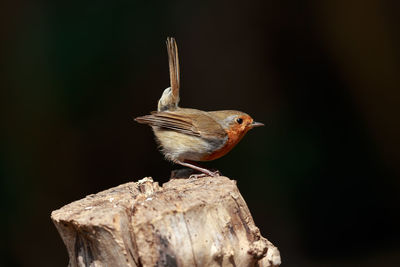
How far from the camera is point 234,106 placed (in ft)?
23.1

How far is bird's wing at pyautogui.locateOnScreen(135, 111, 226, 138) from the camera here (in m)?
4.49

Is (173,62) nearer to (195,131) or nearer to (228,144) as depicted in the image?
(195,131)

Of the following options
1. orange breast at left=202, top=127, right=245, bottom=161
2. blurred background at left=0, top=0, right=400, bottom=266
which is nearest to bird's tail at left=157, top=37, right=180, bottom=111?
orange breast at left=202, top=127, right=245, bottom=161

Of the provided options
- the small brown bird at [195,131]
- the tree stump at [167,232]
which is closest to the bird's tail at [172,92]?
the small brown bird at [195,131]

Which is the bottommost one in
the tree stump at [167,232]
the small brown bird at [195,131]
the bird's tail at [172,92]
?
the tree stump at [167,232]

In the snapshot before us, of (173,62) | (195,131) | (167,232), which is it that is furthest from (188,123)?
(167,232)

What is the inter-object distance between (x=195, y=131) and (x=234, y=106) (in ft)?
8.45

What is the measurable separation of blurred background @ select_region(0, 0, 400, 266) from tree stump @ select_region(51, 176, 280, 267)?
Result: 3.62 m

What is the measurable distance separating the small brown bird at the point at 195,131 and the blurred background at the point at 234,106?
199 cm

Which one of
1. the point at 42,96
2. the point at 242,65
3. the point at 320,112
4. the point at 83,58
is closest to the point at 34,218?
the point at 42,96

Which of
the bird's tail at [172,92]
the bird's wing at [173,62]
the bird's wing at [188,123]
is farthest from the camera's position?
the bird's wing at [173,62]

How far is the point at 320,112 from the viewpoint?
6.64 metres

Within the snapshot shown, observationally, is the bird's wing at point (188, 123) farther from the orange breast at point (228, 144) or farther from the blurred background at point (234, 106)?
the blurred background at point (234, 106)

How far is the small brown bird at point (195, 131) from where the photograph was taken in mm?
4520
